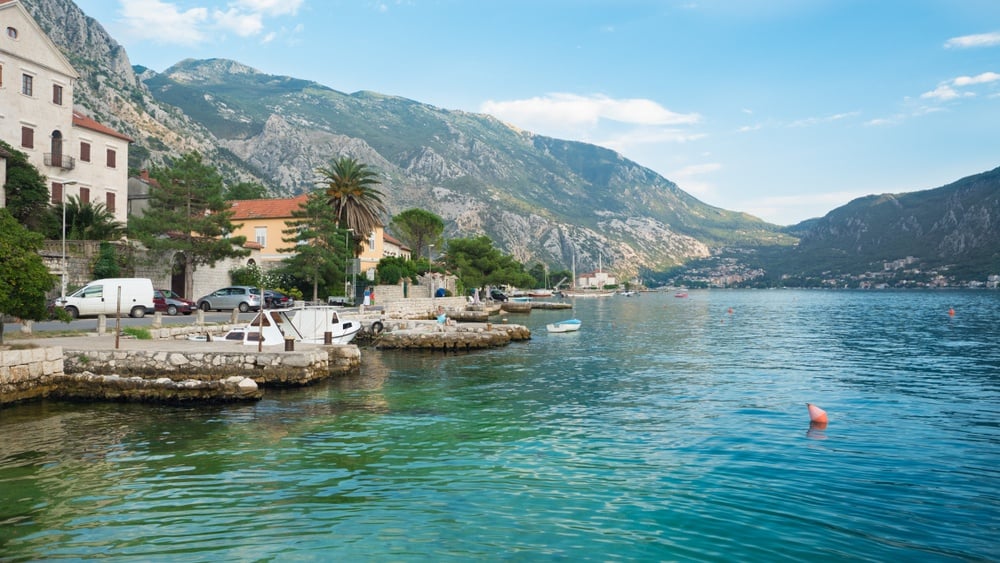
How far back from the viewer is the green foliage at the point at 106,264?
40344 millimetres

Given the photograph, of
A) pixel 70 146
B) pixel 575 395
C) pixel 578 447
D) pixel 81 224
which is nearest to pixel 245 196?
pixel 70 146

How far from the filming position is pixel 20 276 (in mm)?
17484

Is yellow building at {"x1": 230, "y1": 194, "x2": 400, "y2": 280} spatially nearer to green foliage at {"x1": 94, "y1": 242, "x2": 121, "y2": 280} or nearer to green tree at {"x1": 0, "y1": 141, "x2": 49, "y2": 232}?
green tree at {"x1": 0, "y1": 141, "x2": 49, "y2": 232}

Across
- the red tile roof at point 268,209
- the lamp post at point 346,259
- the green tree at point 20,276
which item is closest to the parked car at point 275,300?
the lamp post at point 346,259

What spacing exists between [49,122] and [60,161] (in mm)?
3623

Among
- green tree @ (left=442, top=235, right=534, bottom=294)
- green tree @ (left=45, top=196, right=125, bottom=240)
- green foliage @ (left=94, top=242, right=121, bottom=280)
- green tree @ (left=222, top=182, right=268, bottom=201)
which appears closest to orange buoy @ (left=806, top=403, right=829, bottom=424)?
green foliage @ (left=94, top=242, right=121, bottom=280)

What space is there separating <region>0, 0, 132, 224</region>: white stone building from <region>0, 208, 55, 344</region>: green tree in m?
31.6

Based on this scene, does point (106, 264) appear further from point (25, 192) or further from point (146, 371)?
point (146, 371)

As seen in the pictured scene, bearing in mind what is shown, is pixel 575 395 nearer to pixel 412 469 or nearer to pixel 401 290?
pixel 412 469

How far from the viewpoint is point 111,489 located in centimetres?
1048

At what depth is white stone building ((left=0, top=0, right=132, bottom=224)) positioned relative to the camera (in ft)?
155

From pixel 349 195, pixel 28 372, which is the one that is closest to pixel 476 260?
pixel 349 195

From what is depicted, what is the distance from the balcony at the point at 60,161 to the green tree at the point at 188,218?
33.5 feet

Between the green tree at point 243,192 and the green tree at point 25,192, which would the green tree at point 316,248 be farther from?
the green tree at point 243,192
